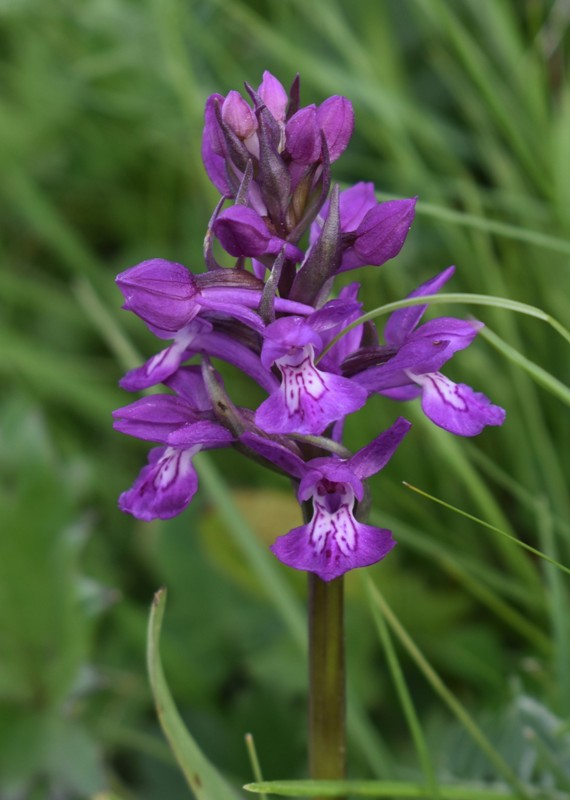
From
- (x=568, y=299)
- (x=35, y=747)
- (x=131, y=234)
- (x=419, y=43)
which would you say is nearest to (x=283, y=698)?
(x=35, y=747)

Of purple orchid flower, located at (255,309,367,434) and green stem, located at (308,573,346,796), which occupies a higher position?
purple orchid flower, located at (255,309,367,434)

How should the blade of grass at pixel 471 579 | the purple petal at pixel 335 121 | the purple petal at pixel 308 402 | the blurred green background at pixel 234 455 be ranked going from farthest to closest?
the blurred green background at pixel 234 455
the blade of grass at pixel 471 579
the purple petal at pixel 335 121
the purple petal at pixel 308 402

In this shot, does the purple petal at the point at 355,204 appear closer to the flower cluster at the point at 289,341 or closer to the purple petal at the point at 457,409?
the flower cluster at the point at 289,341

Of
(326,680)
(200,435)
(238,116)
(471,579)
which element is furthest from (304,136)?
(471,579)

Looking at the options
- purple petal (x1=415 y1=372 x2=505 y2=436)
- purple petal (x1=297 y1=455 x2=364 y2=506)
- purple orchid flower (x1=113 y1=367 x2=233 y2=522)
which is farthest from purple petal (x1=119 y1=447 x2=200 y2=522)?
purple petal (x1=415 y1=372 x2=505 y2=436)

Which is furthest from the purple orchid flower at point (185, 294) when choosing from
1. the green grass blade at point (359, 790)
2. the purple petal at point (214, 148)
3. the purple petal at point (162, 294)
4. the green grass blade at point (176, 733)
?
the green grass blade at point (359, 790)

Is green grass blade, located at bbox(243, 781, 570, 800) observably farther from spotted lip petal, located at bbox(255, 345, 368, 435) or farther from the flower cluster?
spotted lip petal, located at bbox(255, 345, 368, 435)
